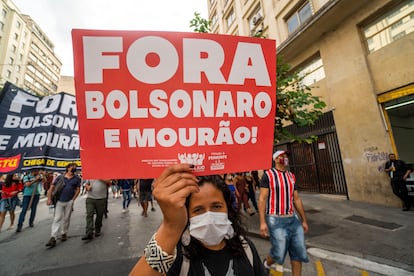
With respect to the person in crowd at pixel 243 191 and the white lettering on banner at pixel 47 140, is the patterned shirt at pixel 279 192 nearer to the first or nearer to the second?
the white lettering on banner at pixel 47 140

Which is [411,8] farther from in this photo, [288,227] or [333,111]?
[288,227]

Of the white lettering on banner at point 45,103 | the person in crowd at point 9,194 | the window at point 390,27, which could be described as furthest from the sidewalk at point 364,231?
the person in crowd at point 9,194

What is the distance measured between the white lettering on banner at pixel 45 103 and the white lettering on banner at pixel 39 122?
0.38ft

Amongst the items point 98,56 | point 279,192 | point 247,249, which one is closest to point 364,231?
point 279,192

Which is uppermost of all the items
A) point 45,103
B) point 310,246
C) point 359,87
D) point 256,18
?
point 256,18

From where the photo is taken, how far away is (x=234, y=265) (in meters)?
1.38

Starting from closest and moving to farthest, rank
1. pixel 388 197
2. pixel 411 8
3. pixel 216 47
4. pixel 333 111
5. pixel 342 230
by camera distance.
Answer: pixel 216 47
pixel 342 230
pixel 411 8
pixel 388 197
pixel 333 111

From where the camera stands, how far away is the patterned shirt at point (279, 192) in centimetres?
286

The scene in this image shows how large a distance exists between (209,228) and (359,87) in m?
9.03

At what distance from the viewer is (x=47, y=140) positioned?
3.10 m

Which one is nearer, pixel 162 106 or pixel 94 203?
pixel 162 106

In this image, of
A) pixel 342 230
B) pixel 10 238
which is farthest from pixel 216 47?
pixel 10 238

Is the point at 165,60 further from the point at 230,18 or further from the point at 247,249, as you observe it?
the point at 230,18

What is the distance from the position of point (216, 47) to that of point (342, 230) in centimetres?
564
